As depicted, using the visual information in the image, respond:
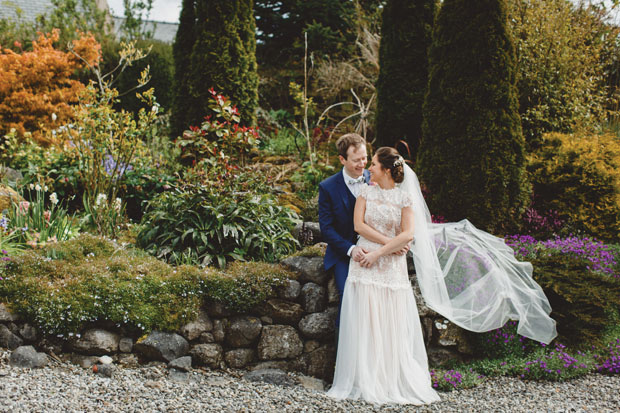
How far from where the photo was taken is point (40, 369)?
3.34 m

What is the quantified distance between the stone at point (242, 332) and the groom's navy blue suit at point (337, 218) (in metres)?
0.68

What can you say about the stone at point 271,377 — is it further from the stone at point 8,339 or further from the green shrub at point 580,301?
the green shrub at point 580,301

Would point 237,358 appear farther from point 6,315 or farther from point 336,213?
point 6,315

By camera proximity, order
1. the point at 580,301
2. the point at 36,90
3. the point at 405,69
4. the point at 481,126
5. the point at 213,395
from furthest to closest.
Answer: the point at 36,90, the point at 405,69, the point at 481,126, the point at 580,301, the point at 213,395

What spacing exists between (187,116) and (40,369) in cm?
510

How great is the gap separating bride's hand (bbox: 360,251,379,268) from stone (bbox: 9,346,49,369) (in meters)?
2.37

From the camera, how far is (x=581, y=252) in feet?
16.0

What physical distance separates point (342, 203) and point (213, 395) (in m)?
1.74

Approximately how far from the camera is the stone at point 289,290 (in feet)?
13.3

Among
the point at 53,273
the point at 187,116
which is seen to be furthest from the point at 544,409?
the point at 187,116

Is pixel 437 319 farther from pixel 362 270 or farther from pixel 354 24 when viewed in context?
pixel 354 24

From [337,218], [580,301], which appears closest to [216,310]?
[337,218]

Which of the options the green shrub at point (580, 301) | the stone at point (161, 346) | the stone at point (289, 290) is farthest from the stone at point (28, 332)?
the green shrub at point (580, 301)

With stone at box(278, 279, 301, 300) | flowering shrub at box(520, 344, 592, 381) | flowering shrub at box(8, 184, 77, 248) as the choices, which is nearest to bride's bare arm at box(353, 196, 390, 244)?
stone at box(278, 279, 301, 300)
